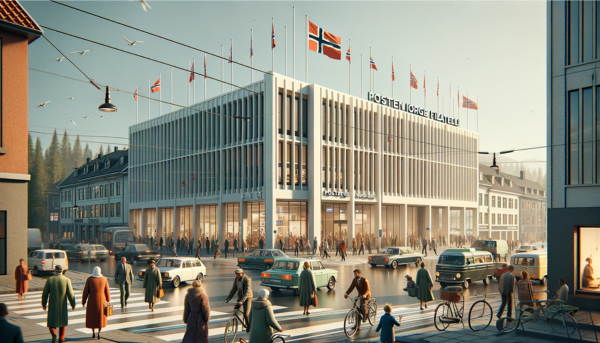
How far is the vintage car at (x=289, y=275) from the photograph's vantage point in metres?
19.6

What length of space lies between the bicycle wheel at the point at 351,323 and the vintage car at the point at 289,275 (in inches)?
262

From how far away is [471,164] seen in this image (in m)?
71.6

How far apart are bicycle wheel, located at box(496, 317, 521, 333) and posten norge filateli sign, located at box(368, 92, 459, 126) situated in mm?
42963

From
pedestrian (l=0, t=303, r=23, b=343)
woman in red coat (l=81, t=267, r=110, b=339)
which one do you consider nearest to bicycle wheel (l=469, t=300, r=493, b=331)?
woman in red coat (l=81, t=267, r=110, b=339)

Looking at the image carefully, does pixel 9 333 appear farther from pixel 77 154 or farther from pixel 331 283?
pixel 77 154

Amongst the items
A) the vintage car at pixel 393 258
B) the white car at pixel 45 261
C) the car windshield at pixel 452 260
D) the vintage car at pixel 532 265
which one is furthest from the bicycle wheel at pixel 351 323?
the white car at pixel 45 261

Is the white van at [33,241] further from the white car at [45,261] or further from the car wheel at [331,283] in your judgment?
the car wheel at [331,283]

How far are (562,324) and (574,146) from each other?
6900 millimetres

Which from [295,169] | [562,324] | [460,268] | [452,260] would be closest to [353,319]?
[562,324]

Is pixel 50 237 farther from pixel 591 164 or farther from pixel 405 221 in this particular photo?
pixel 591 164

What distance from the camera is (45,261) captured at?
27766mm

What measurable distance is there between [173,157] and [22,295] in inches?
1607

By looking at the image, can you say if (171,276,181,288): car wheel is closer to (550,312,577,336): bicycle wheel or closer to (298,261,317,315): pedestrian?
(298,261,317,315): pedestrian

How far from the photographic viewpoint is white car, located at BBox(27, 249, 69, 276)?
91.0 feet
